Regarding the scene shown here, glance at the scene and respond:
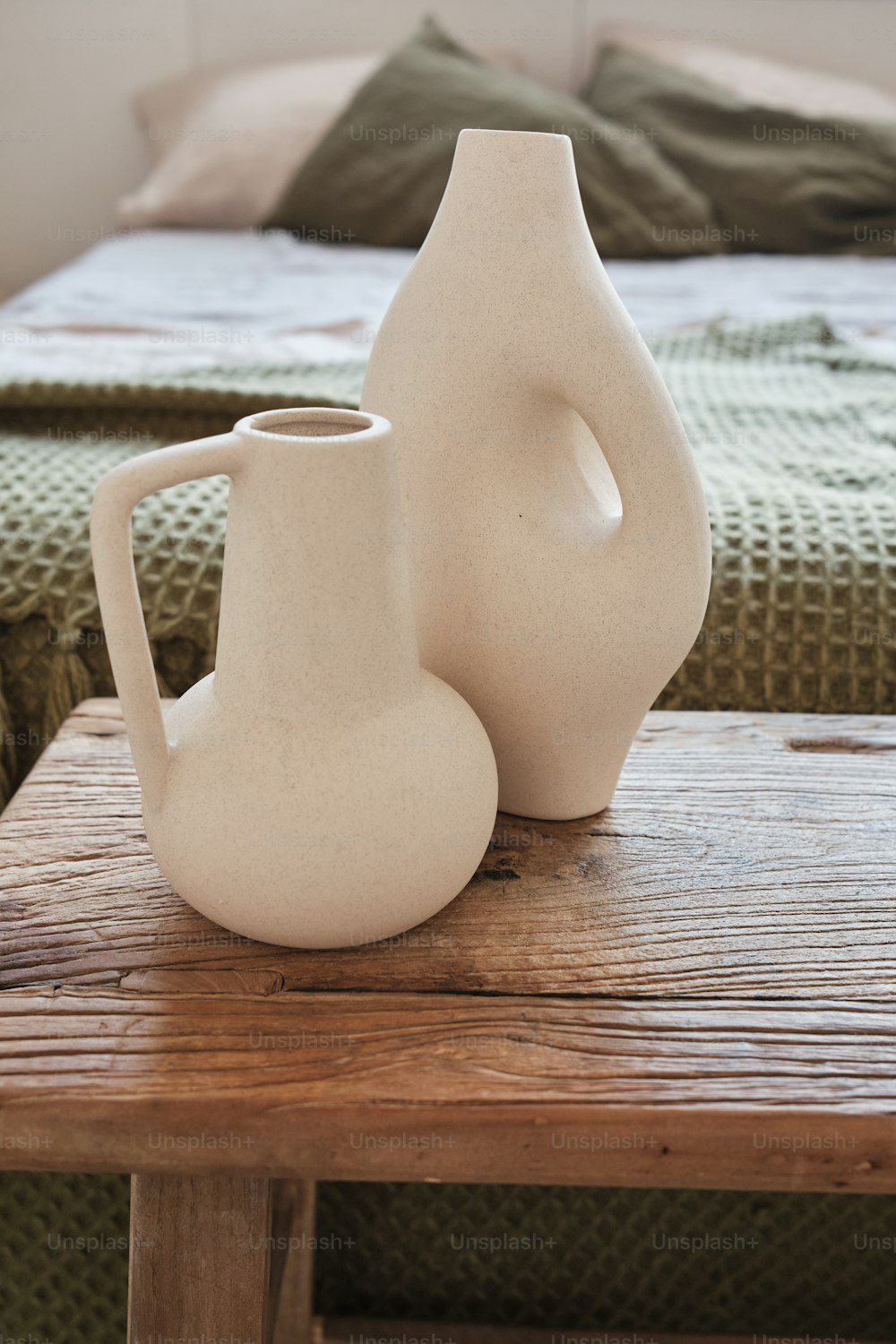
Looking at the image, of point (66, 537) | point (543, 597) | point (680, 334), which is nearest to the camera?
point (543, 597)

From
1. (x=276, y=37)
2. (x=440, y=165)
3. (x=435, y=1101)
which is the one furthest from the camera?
(x=276, y=37)

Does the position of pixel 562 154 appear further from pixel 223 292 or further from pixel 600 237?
pixel 600 237

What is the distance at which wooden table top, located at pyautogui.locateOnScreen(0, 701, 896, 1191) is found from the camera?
1.38 feet

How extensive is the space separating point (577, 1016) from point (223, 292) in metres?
1.52

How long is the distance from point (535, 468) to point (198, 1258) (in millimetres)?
375

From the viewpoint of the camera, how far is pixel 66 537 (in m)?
0.87

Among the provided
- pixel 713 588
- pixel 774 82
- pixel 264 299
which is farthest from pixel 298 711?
pixel 774 82

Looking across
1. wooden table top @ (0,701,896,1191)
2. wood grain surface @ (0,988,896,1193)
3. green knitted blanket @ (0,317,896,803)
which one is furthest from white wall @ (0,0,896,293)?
wood grain surface @ (0,988,896,1193)

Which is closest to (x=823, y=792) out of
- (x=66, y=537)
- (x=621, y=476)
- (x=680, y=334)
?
(x=621, y=476)

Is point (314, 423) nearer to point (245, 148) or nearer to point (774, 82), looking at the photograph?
point (245, 148)

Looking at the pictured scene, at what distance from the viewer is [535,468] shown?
532mm

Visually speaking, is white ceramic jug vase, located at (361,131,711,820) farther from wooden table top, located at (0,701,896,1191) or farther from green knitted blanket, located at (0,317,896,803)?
green knitted blanket, located at (0,317,896,803)

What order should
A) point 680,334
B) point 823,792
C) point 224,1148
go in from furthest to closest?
point 680,334
point 823,792
point 224,1148

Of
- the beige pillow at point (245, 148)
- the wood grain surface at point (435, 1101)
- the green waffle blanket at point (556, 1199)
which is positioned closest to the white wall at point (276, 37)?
the beige pillow at point (245, 148)
